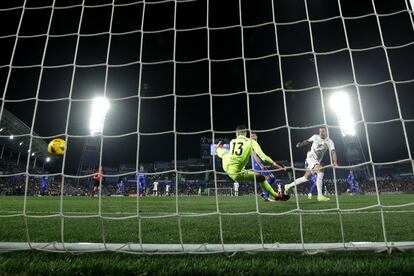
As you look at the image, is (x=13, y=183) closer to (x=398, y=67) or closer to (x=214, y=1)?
(x=214, y=1)

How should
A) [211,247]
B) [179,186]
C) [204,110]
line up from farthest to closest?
[179,186]
[204,110]
[211,247]

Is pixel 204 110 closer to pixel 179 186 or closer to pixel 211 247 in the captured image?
pixel 179 186

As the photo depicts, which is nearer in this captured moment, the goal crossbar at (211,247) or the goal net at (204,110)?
the goal crossbar at (211,247)

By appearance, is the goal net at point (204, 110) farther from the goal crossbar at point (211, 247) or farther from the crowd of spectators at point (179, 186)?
the crowd of spectators at point (179, 186)

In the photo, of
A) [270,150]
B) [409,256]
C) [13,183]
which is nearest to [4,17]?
[409,256]

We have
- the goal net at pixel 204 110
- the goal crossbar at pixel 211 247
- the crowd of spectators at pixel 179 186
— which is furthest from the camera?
the crowd of spectators at pixel 179 186

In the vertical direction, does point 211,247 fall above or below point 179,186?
below

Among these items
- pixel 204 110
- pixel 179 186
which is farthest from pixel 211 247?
pixel 179 186

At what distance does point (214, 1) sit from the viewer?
21.3 feet

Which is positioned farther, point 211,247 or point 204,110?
point 204,110

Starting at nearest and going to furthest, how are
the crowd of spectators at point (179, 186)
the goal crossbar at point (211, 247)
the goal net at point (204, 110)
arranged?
the goal crossbar at point (211, 247) < the goal net at point (204, 110) < the crowd of spectators at point (179, 186)

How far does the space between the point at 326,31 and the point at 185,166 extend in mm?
25512

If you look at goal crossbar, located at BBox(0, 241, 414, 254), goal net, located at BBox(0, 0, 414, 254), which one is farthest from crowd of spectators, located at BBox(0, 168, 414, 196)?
goal crossbar, located at BBox(0, 241, 414, 254)

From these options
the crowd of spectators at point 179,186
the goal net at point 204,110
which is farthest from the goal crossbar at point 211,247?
the crowd of spectators at point 179,186
